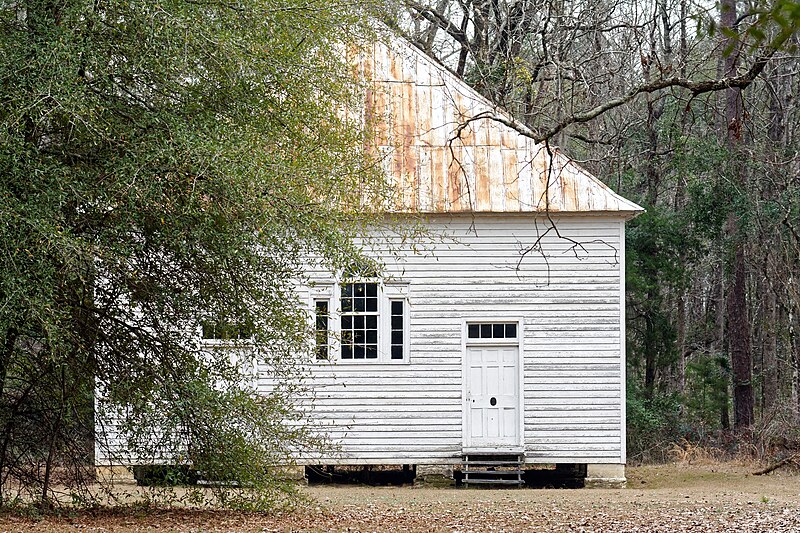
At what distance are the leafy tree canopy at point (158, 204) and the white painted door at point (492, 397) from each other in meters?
5.85

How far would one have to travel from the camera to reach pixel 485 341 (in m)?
17.5

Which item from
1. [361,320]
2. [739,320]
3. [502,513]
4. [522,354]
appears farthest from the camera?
[739,320]

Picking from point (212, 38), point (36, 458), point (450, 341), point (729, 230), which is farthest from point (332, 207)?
point (729, 230)

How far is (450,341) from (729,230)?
9995 mm

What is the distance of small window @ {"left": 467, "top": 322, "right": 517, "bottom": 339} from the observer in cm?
1762

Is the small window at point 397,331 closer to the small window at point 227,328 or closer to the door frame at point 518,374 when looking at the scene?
the door frame at point 518,374

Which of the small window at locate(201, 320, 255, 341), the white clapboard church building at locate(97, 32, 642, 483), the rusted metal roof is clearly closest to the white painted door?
the white clapboard church building at locate(97, 32, 642, 483)

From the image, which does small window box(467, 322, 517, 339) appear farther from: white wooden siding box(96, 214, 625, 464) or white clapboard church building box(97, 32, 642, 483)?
white wooden siding box(96, 214, 625, 464)

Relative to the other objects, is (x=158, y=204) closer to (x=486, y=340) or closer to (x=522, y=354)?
(x=486, y=340)

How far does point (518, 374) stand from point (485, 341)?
2.62 ft

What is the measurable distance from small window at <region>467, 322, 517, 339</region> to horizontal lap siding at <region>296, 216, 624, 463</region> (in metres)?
0.22

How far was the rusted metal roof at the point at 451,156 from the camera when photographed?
56.9ft

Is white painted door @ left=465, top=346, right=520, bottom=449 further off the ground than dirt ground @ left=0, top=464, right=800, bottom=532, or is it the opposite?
white painted door @ left=465, top=346, right=520, bottom=449

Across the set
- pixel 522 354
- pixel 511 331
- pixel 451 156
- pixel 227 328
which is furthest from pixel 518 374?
pixel 227 328
